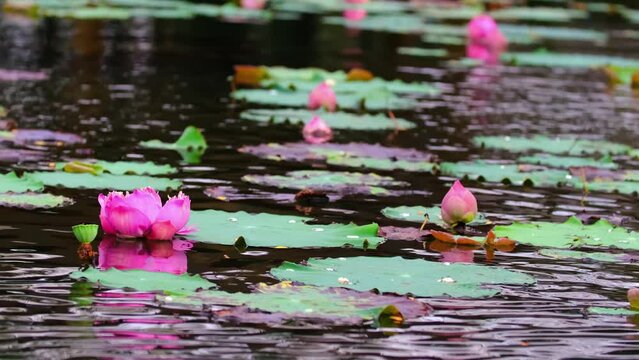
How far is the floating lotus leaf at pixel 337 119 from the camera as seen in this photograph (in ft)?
26.3

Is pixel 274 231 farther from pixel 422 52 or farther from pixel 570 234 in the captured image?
pixel 422 52

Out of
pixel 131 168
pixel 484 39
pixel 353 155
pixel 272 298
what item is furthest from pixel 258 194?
pixel 484 39

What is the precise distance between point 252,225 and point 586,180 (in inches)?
86.5

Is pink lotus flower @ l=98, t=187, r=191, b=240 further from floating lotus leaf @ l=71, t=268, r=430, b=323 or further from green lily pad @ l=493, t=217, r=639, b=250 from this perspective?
green lily pad @ l=493, t=217, r=639, b=250

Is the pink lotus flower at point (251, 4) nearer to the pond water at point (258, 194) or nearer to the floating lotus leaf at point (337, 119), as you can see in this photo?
the pond water at point (258, 194)

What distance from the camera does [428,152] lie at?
24.0 ft

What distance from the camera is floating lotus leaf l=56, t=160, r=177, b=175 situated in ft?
19.6

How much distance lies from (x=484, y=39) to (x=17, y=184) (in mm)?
8933

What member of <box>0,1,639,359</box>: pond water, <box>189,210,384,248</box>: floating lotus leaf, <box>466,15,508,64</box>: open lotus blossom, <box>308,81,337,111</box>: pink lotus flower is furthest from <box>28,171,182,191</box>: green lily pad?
<box>466,15,508,64</box>: open lotus blossom

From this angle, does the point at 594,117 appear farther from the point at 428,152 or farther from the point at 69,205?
the point at 69,205

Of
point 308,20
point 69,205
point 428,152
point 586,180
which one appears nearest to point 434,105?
point 428,152

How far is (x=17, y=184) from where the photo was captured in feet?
17.8

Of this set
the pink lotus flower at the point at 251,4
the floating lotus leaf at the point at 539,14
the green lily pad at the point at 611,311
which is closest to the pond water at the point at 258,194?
the green lily pad at the point at 611,311

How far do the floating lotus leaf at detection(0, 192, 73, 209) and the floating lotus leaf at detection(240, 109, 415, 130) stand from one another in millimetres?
2943
